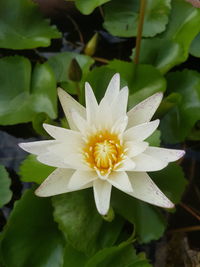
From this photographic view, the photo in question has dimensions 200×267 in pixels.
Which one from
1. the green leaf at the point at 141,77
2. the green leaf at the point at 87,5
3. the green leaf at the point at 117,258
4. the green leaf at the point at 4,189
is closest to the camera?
the green leaf at the point at 117,258

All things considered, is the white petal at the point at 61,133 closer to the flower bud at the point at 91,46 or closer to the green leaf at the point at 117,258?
the green leaf at the point at 117,258

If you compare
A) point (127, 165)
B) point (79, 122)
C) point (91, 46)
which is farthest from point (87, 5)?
point (127, 165)

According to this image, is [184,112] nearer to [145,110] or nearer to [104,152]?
Answer: [145,110]

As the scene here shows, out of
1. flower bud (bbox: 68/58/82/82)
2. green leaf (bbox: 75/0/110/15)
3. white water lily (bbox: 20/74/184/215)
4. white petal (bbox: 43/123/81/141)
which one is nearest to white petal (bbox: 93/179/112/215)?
white water lily (bbox: 20/74/184/215)

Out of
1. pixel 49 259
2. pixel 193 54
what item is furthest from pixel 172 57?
pixel 49 259

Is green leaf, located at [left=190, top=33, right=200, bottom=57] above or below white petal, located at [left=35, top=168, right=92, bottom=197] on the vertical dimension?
above

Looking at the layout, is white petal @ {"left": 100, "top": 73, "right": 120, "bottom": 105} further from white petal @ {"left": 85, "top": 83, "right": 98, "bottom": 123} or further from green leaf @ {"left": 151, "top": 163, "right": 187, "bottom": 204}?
green leaf @ {"left": 151, "top": 163, "right": 187, "bottom": 204}

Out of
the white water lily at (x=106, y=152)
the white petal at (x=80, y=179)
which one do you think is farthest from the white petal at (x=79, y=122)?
the white petal at (x=80, y=179)
